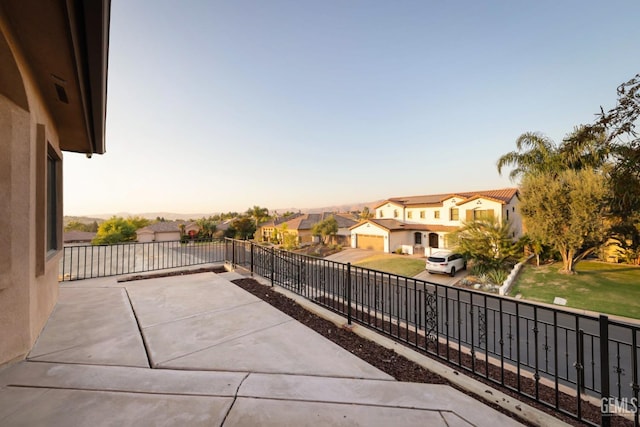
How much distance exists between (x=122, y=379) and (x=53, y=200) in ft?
13.1

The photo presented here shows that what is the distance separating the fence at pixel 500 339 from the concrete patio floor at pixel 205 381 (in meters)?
0.81

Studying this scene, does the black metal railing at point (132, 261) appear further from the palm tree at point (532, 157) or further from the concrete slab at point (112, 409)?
the palm tree at point (532, 157)

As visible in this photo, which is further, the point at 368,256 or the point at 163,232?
the point at 163,232

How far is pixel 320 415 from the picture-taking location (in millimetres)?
1906

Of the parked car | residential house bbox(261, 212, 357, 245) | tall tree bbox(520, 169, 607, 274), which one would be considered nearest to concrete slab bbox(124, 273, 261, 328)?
the parked car

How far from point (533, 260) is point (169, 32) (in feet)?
75.5

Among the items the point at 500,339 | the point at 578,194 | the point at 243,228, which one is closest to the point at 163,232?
the point at 243,228

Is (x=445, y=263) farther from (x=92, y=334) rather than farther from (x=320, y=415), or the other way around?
(x=92, y=334)

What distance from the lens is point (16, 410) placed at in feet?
Answer: 6.23

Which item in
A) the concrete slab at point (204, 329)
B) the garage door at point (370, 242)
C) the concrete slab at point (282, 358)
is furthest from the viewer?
the garage door at point (370, 242)

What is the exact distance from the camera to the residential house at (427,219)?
2003cm

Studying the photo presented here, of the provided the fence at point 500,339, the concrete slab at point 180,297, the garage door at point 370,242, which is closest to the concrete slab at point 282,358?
the fence at point 500,339

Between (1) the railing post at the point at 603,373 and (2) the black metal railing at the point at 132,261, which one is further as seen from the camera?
(2) the black metal railing at the point at 132,261

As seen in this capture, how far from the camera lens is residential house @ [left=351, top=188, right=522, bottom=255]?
65.7ft
